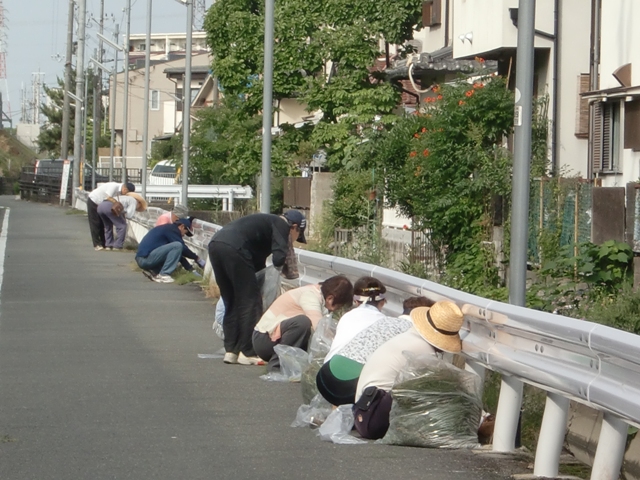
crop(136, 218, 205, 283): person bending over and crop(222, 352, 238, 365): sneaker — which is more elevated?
crop(136, 218, 205, 283): person bending over

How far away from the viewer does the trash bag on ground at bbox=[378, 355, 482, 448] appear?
7.34m

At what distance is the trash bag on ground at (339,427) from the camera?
7566 millimetres

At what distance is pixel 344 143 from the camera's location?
34.8m

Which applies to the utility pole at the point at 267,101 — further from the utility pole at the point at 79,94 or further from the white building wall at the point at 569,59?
the utility pole at the point at 79,94

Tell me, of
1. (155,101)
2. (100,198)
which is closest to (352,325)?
(100,198)

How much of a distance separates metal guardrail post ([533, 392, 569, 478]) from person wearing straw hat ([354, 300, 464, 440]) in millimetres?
1081

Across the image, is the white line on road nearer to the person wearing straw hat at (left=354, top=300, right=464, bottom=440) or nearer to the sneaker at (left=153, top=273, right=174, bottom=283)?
the sneaker at (left=153, top=273, right=174, bottom=283)

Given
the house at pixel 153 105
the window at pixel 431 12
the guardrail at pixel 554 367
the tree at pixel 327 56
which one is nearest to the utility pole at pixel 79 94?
the tree at pixel 327 56

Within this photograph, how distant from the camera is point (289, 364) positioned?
1005 cm

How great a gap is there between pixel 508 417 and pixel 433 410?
46 cm

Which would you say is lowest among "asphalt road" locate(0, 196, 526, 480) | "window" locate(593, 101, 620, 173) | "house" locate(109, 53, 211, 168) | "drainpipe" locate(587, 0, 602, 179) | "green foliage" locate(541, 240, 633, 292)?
"asphalt road" locate(0, 196, 526, 480)

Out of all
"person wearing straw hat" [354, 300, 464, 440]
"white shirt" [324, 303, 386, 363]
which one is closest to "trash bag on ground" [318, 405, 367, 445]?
"person wearing straw hat" [354, 300, 464, 440]

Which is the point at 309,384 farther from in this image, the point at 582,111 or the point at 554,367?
the point at 582,111

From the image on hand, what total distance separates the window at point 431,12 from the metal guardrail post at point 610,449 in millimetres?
24299
